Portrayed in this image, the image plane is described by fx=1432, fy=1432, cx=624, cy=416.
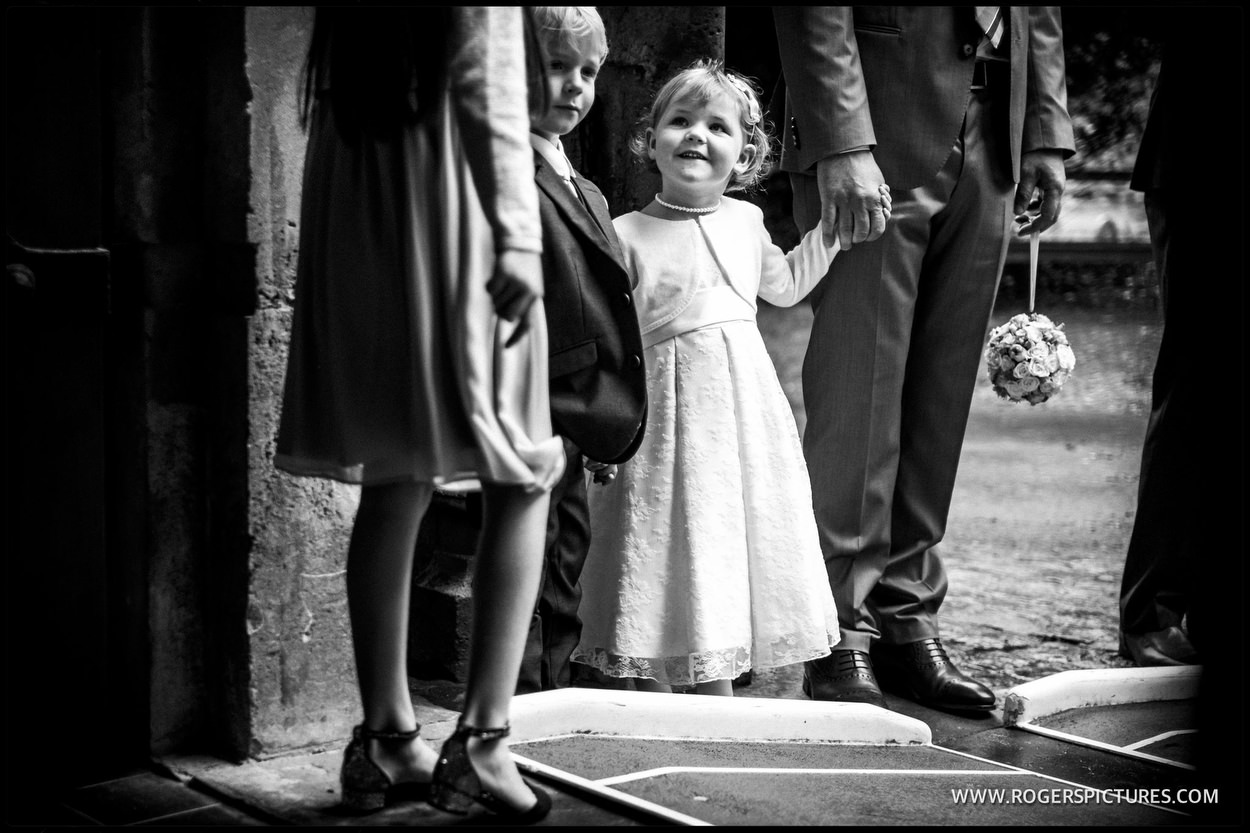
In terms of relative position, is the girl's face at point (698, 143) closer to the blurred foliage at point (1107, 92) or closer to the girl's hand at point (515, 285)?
the girl's hand at point (515, 285)

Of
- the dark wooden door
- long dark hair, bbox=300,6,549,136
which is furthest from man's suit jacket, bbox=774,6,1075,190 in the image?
the dark wooden door

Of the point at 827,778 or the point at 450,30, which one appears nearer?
the point at 450,30

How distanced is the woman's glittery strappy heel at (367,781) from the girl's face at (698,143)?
1.39m

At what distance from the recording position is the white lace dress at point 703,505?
120 inches

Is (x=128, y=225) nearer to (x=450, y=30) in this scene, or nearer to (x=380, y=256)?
(x=380, y=256)

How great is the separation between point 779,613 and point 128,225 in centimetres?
156

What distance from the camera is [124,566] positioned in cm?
272

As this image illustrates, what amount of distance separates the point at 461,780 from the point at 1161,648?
7.80 feet

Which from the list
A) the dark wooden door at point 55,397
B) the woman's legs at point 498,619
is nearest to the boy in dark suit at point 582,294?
the woman's legs at point 498,619

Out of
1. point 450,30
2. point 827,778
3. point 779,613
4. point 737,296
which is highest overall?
point 450,30

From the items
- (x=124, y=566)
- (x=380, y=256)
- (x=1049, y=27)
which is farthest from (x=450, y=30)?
(x=1049, y=27)

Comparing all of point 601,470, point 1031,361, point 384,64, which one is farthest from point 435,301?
point 1031,361

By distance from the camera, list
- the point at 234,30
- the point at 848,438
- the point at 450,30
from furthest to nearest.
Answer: the point at 848,438 → the point at 234,30 → the point at 450,30

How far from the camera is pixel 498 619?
89.4 inches
